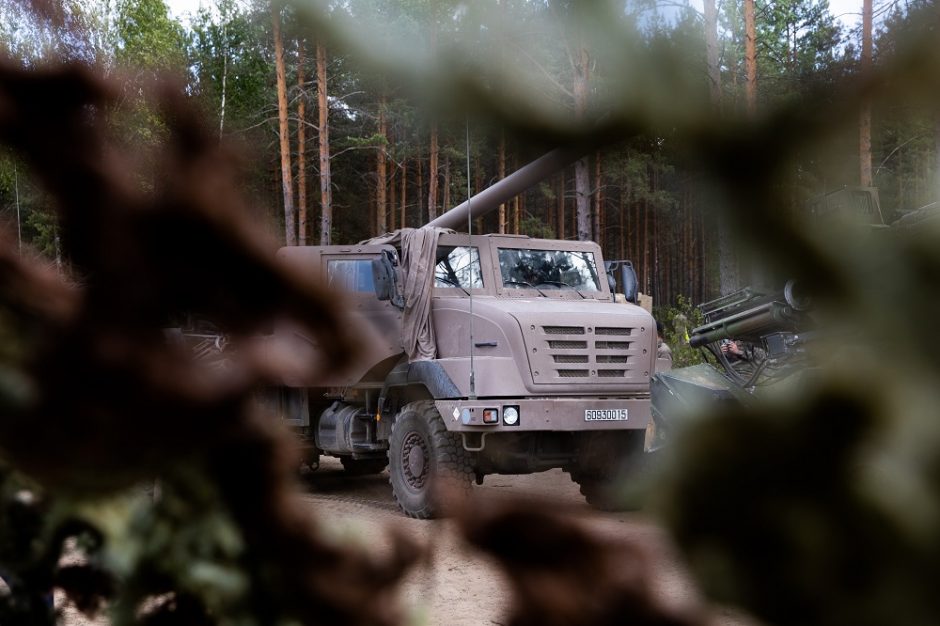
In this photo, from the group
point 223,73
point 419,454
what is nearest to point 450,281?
point 419,454

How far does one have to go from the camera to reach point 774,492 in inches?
12.9

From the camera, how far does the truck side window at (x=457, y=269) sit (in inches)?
340

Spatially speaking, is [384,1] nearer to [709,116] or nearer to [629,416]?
[709,116]

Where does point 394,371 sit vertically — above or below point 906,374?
below

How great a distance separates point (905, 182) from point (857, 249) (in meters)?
0.13

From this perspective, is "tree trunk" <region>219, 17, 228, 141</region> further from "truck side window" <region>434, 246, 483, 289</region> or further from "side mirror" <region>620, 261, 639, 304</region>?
"side mirror" <region>620, 261, 639, 304</region>

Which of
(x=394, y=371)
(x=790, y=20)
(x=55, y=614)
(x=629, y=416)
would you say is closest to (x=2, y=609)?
(x=55, y=614)

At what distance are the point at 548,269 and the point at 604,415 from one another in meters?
1.69

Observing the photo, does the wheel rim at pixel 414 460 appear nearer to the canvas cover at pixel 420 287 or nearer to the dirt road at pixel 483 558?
the canvas cover at pixel 420 287

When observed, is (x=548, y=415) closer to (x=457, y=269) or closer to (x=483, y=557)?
(x=457, y=269)

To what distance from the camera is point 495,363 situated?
26.1 feet

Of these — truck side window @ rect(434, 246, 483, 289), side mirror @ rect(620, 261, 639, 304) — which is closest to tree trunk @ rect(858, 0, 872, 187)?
truck side window @ rect(434, 246, 483, 289)

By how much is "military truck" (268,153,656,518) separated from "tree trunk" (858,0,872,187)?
7019mm

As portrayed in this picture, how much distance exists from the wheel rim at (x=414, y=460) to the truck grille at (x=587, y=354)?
1.12m
